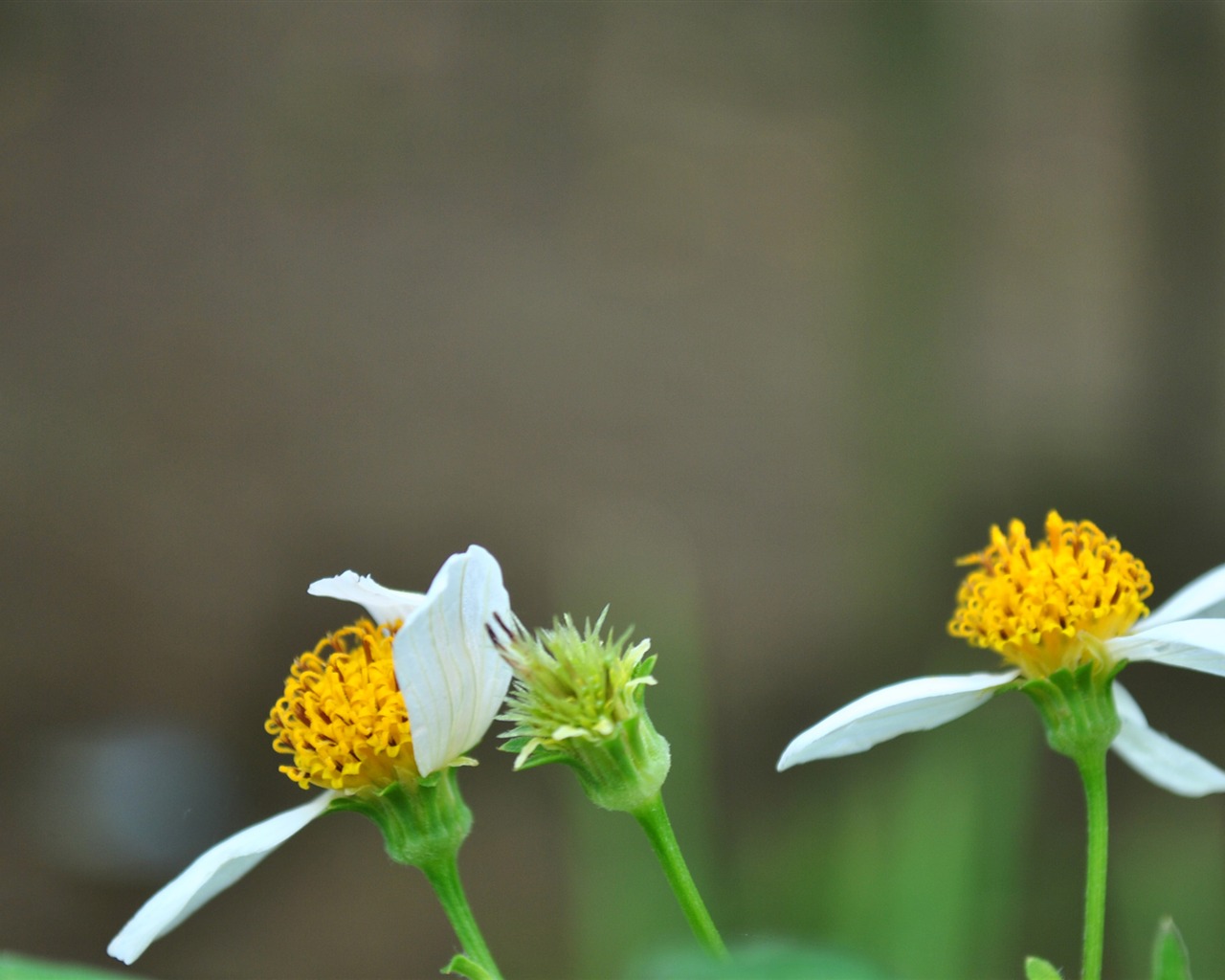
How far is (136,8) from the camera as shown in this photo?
6.63 feet

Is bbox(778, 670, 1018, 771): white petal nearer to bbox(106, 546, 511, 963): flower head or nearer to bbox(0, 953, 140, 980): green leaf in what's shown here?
bbox(106, 546, 511, 963): flower head

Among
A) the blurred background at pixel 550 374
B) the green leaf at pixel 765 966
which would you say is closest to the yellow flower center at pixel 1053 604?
the green leaf at pixel 765 966

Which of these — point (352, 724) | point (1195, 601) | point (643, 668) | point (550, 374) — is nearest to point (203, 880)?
point (352, 724)

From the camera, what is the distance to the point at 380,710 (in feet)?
1.52

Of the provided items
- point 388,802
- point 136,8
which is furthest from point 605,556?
point 388,802

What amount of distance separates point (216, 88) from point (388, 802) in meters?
1.89

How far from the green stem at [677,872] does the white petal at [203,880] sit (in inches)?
4.8

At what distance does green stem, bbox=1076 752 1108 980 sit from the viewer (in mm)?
357

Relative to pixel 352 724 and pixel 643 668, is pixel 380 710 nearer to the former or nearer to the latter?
pixel 352 724

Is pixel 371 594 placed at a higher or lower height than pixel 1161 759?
higher

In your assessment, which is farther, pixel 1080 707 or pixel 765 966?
pixel 1080 707

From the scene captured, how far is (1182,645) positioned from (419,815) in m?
0.29

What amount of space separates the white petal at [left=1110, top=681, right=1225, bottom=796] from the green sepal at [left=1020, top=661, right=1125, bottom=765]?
0.13 ft

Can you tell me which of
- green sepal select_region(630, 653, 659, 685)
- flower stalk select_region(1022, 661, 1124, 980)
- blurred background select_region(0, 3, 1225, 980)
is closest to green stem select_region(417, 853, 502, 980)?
green sepal select_region(630, 653, 659, 685)
